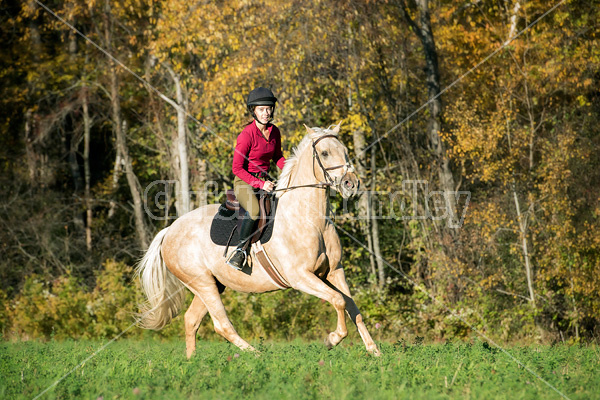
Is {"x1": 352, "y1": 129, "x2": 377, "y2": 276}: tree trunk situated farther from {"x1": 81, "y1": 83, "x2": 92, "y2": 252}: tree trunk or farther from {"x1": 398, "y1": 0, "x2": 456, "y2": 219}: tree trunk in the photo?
{"x1": 81, "y1": 83, "x2": 92, "y2": 252}: tree trunk

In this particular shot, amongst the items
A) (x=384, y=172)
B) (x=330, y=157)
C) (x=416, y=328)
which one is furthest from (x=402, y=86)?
(x=330, y=157)

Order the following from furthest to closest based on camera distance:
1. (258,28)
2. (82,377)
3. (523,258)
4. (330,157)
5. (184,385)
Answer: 1. (258,28)
2. (523,258)
3. (330,157)
4. (82,377)
5. (184,385)

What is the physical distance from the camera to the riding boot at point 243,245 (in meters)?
8.02

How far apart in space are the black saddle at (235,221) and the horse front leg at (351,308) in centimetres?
100

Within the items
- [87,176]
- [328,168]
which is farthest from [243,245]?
[87,176]

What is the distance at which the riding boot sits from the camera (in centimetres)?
802

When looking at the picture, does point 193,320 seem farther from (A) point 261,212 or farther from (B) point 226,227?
(A) point 261,212

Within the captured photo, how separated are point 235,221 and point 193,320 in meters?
1.75

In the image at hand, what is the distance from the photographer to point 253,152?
802 cm

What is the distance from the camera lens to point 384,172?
1773 cm

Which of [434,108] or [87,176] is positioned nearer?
[434,108]

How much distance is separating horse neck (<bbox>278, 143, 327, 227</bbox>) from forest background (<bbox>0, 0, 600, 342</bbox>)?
5.78 metres

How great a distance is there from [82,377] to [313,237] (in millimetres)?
3003

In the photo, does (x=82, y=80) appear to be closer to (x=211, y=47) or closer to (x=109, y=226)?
(x=109, y=226)
